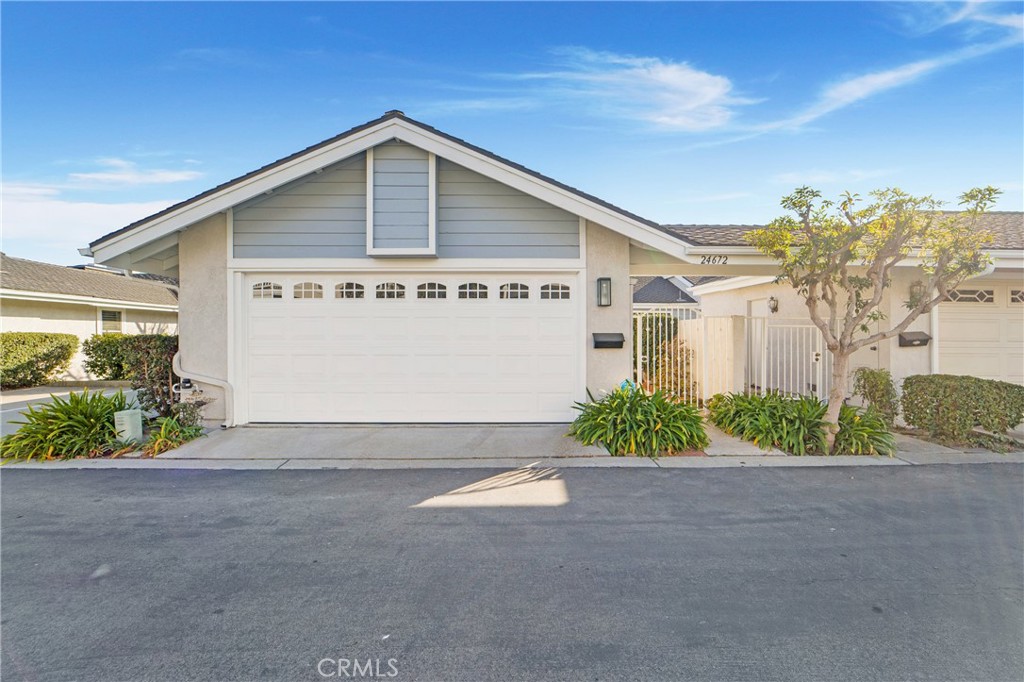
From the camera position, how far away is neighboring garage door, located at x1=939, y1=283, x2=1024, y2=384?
8.70 m

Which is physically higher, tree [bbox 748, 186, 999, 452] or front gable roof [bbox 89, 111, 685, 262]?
front gable roof [bbox 89, 111, 685, 262]

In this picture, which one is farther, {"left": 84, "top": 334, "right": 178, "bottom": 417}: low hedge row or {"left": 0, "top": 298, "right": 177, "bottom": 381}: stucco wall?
{"left": 0, "top": 298, "right": 177, "bottom": 381}: stucco wall

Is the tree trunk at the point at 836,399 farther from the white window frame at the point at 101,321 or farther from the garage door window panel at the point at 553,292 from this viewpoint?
the white window frame at the point at 101,321

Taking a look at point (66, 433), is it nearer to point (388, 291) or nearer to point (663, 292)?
point (388, 291)

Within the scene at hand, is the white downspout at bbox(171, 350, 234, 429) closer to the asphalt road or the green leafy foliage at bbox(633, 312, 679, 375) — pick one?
the asphalt road

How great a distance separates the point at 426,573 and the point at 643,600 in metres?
1.46

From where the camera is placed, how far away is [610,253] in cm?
787

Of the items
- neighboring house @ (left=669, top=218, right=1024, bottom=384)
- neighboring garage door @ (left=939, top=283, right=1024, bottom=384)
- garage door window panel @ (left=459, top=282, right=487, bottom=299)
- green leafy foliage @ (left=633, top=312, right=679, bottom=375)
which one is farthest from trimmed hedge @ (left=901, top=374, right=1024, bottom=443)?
garage door window panel @ (left=459, top=282, right=487, bottom=299)

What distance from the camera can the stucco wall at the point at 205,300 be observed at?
25.5 ft

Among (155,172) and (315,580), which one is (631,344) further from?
(155,172)

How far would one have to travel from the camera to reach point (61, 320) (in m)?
15.6

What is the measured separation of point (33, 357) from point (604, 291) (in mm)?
16169

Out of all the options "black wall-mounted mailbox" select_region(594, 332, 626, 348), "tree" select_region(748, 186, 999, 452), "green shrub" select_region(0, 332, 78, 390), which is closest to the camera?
"tree" select_region(748, 186, 999, 452)

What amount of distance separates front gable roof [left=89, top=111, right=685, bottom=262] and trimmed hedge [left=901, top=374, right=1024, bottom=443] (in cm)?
412
